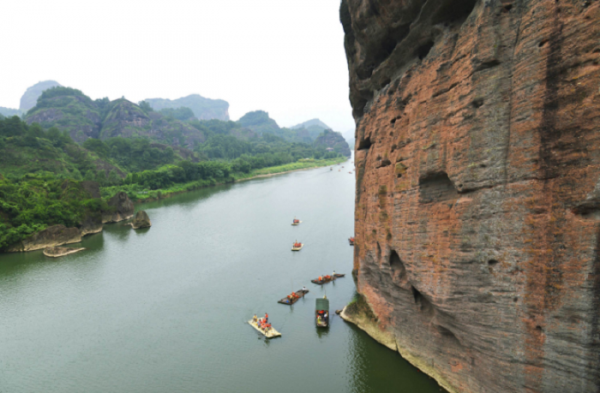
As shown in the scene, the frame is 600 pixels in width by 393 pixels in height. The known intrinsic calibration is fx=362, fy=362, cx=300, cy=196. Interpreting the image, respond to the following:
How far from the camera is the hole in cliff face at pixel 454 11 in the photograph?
12359mm

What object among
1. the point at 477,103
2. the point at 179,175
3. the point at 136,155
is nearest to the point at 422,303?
the point at 477,103

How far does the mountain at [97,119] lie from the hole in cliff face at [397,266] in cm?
13577

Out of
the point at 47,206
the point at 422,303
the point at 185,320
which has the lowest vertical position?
the point at 185,320

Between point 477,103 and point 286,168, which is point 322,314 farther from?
point 286,168

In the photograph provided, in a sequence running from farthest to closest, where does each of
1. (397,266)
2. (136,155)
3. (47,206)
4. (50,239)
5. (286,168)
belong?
(286,168), (136,155), (47,206), (50,239), (397,266)

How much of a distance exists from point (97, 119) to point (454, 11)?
162453 millimetres

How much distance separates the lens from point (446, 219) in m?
13.2

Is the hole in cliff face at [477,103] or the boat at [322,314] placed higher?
the hole in cliff face at [477,103]

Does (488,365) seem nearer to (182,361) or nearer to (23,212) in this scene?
(182,361)

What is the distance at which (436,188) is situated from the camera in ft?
45.9

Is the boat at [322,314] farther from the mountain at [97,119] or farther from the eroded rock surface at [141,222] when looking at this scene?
the mountain at [97,119]

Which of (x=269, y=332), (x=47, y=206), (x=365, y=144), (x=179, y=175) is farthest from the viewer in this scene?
(x=179, y=175)

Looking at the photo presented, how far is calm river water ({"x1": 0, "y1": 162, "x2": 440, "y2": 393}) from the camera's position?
17266mm

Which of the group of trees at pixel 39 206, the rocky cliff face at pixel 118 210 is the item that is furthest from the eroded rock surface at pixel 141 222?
the rocky cliff face at pixel 118 210
